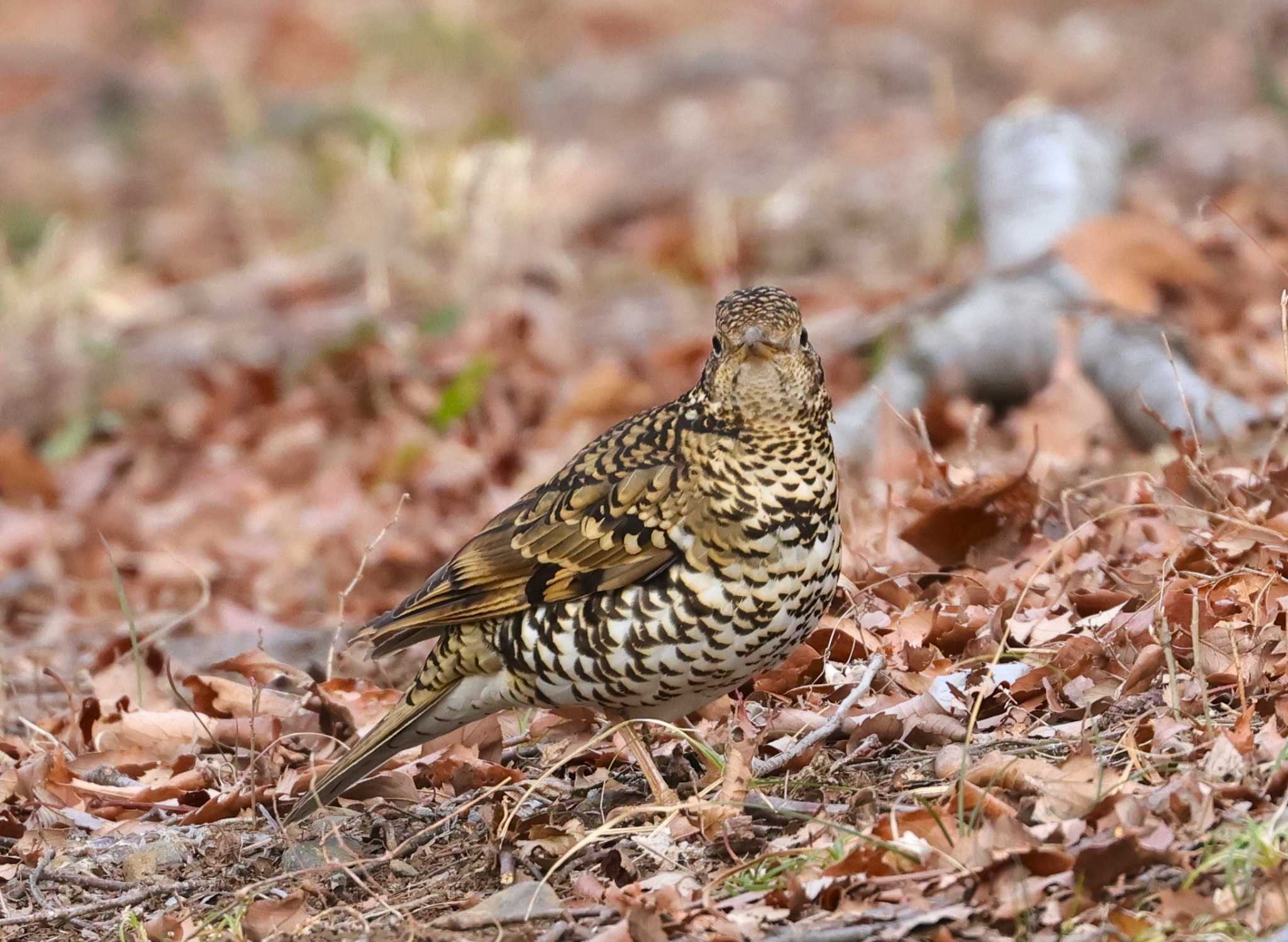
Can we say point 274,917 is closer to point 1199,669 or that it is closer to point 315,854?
point 315,854

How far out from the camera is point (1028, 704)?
4.40m

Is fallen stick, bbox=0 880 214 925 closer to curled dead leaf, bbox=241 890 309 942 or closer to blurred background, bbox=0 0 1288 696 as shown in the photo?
curled dead leaf, bbox=241 890 309 942

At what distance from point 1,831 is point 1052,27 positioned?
15.6m

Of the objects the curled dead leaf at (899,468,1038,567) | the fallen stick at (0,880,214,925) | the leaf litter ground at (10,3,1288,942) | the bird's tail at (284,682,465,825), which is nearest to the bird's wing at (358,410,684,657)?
the bird's tail at (284,682,465,825)

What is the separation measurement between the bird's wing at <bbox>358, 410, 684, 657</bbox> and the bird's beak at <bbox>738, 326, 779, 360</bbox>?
1.32 ft

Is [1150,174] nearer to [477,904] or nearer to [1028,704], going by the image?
[1028,704]

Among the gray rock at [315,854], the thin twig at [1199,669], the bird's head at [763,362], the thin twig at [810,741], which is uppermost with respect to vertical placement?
the bird's head at [763,362]

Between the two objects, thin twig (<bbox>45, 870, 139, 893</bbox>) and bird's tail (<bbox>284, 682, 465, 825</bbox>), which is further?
bird's tail (<bbox>284, 682, 465, 825</bbox>)

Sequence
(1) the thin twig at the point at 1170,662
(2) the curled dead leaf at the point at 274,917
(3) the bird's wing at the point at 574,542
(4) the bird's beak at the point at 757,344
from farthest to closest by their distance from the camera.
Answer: (3) the bird's wing at the point at 574,542 → (4) the bird's beak at the point at 757,344 → (2) the curled dead leaf at the point at 274,917 → (1) the thin twig at the point at 1170,662

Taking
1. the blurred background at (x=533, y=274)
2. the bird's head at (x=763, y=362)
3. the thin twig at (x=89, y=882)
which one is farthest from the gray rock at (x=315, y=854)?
the bird's head at (x=763, y=362)

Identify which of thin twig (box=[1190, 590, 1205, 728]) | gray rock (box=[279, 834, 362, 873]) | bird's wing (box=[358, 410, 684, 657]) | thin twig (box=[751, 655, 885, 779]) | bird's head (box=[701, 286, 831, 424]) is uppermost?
bird's head (box=[701, 286, 831, 424])

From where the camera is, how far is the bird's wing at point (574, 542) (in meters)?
4.34

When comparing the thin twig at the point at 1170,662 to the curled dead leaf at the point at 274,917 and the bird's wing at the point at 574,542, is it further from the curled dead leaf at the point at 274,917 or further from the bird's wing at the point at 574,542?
the curled dead leaf at the point at 274,917

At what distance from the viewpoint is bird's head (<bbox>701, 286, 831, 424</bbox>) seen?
4113mm
